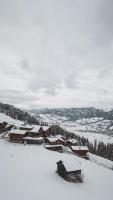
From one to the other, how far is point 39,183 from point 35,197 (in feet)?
16.4

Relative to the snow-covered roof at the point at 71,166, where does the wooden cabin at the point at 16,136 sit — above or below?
above

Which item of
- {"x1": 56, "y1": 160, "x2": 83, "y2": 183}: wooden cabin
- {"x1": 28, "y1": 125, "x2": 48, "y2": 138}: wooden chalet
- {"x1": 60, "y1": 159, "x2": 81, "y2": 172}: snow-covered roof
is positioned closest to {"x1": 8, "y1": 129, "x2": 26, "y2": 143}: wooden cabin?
{"x1": 28, "y1": 125, "x2": 48, "y2": 138}: wooden chalet

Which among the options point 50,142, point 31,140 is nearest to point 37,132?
point 50,142

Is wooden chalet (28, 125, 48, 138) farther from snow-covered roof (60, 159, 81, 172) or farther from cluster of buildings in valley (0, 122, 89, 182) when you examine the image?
snow-covered roof (60, 159, 81, 172)

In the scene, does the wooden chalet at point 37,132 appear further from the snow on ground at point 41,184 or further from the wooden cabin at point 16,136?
the snow on ground at point 41,184

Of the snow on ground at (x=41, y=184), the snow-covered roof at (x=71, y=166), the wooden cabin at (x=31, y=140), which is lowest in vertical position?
the snow on ground at (x=41, y=184)

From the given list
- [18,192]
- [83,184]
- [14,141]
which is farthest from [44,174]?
[14,141]

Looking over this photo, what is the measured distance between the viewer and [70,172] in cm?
3369

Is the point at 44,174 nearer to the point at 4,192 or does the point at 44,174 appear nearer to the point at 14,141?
the point at 4,192

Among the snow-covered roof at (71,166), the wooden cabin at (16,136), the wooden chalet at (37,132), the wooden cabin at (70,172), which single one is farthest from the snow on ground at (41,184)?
the wooden chalet at (37,132)

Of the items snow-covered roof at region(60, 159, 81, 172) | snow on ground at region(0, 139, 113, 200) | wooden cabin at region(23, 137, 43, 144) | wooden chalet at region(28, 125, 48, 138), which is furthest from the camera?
wooden chalet at region(28, 125, 48, 138)

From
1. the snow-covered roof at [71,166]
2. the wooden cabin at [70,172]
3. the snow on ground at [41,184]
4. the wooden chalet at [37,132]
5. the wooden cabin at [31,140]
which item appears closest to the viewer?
the snow on ground at [41,184]

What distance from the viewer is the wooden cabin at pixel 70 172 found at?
3334cm

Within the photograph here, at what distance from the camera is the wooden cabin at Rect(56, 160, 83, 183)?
109 feet
